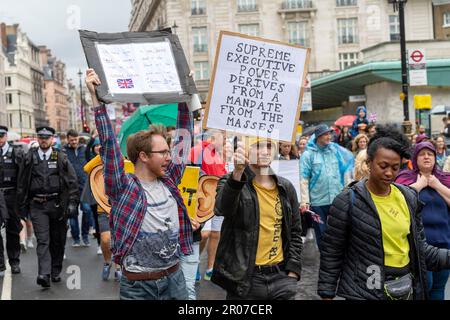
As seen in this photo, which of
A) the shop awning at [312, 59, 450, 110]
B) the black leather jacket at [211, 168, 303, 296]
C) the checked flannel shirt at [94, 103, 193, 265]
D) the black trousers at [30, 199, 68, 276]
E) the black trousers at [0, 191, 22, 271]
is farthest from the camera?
the shop awning at [312, 59, 450, 110]

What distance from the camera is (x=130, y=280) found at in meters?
4.10

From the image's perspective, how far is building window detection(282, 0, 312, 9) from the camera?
58.3 meters

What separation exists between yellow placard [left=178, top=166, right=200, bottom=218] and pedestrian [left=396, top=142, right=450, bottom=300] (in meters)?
1.94

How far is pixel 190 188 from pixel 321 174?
94.4 inches

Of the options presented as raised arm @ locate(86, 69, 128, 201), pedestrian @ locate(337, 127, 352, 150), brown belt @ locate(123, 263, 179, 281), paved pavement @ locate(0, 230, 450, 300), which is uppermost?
raised arm @ locate(86, 69, 128, 201)

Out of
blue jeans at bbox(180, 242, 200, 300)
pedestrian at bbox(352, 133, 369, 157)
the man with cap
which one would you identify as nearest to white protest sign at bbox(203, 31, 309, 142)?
blue jeans at bbox(180, 242, 200, 300)

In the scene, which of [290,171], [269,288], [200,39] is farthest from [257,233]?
[200,39]

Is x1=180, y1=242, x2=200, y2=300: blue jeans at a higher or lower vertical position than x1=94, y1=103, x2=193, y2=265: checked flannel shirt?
lower

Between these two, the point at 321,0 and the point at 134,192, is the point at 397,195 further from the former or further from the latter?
the point at 321,0

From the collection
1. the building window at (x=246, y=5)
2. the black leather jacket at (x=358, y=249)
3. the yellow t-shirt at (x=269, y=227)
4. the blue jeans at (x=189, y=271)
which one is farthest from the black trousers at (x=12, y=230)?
the building window at (x=246, y=5)

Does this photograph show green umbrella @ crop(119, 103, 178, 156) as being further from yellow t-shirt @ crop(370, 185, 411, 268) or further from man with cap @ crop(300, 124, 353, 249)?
yellow t-shirt @ crop(370, 185, 411, 268)

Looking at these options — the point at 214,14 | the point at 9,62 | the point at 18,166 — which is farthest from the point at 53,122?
the point at 18,166

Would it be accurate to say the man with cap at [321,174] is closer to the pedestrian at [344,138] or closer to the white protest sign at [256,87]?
the white protest sign at [256,87]
